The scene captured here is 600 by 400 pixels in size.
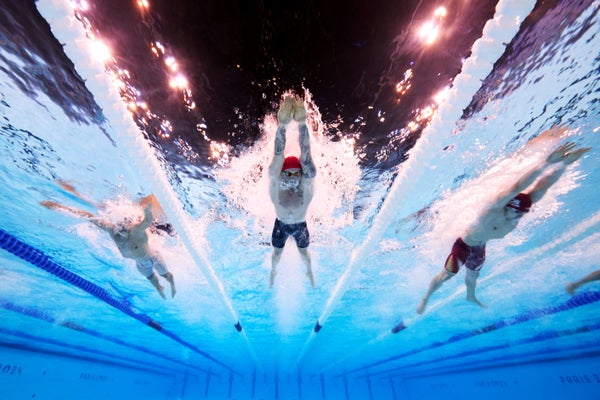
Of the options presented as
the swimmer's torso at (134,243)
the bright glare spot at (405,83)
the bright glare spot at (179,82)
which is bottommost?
the bright glare spot at (405,83)

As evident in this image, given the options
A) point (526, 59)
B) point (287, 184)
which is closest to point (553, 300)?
point (526, 59)

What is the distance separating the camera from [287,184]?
14.0ft

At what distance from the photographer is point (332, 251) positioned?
7.40m

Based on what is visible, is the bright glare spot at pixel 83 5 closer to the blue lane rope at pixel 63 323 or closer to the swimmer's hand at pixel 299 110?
the swimmer's hand at pixel 299 110

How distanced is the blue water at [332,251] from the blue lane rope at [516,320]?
15 cm

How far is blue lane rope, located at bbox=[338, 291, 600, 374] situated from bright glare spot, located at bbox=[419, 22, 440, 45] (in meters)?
7.34

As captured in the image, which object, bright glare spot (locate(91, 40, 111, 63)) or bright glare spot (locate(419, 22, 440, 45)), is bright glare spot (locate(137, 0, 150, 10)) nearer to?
bright glare spot (locate(91, 40, 111, 63))

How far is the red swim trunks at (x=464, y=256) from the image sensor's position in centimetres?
600

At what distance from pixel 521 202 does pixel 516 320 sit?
696 cm

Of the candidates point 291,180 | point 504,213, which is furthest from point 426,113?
point 504,213

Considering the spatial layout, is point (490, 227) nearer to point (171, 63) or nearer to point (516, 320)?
point (171, 63)

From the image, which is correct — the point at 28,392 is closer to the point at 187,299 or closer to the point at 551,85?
the point at 187,299

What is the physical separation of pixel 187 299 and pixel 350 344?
366 inches

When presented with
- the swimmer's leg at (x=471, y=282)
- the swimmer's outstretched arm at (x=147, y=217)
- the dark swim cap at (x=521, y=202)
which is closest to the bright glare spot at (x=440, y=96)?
the dark swim cap at (x=521, y=202)
